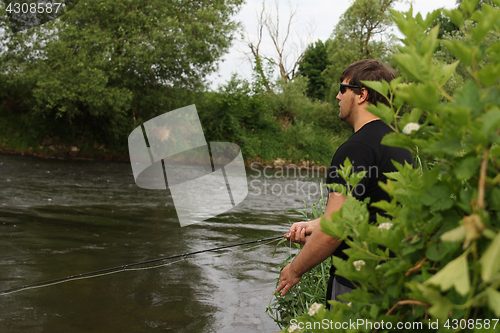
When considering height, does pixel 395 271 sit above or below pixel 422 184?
below

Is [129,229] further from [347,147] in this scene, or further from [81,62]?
[81,62]

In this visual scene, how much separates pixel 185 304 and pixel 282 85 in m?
25.2

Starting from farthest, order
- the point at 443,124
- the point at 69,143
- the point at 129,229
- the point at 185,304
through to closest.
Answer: the point at 69,143
the point at 129,229
the point at 185,304
the point at 443,124

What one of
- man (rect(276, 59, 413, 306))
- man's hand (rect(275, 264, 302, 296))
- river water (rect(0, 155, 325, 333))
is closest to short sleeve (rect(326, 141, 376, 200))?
man (rect(276, 59, 413, 306))

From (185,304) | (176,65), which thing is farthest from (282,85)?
(185,304)

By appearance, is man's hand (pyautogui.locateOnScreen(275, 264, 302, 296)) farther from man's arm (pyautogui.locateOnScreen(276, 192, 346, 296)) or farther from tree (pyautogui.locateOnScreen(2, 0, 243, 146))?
tree (pyautogui.locateOnScreen(2, 0, 243, 146))

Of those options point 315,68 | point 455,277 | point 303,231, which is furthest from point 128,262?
point 315,68

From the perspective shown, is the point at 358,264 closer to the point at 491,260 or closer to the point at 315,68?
the point at 491,260

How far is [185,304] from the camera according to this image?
4383 mm

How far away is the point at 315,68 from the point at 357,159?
48.5 meters

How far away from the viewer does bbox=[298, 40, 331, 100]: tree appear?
46.8 metres

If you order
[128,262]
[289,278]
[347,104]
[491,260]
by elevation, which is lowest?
[128,262]

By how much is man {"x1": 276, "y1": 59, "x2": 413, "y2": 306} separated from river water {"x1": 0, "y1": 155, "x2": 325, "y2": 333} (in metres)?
2.06

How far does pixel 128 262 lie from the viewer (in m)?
5.68
